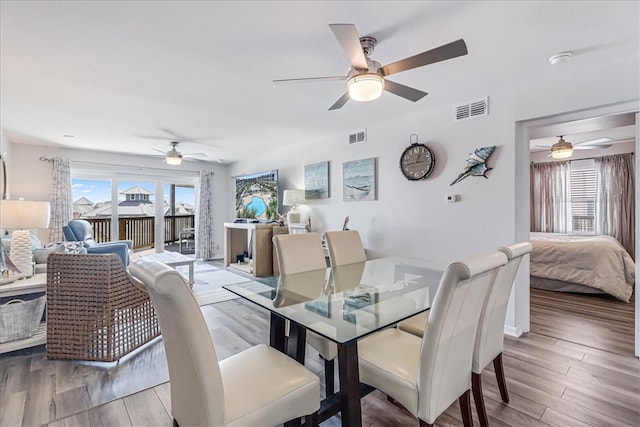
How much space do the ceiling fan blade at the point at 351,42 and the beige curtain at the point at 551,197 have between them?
6151 millimetres

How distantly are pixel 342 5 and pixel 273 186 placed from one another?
4.32 m

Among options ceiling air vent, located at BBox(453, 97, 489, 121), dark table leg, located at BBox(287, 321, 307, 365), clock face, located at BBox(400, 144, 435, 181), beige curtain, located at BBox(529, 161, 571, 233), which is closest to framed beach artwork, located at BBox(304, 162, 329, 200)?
clock face, located at BBox(400, 144, 435, 181)

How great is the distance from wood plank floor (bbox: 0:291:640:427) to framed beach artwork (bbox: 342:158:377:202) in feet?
7.29

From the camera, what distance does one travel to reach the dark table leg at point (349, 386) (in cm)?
133

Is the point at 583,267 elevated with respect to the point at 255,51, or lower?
lower

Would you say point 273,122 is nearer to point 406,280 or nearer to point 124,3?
point 124,3

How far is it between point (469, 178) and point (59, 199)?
6.56m

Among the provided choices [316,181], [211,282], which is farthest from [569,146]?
[211,282]

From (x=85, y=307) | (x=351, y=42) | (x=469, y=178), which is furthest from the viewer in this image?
(x=469, y=178)

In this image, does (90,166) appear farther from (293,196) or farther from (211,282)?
(293,196)

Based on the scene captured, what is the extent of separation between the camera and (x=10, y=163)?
5023mm

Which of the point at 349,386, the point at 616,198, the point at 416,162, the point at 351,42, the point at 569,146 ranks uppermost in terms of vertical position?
the point at 569,146

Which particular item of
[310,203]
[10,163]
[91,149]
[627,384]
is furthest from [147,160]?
[627,384]

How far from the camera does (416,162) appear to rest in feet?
11.7
